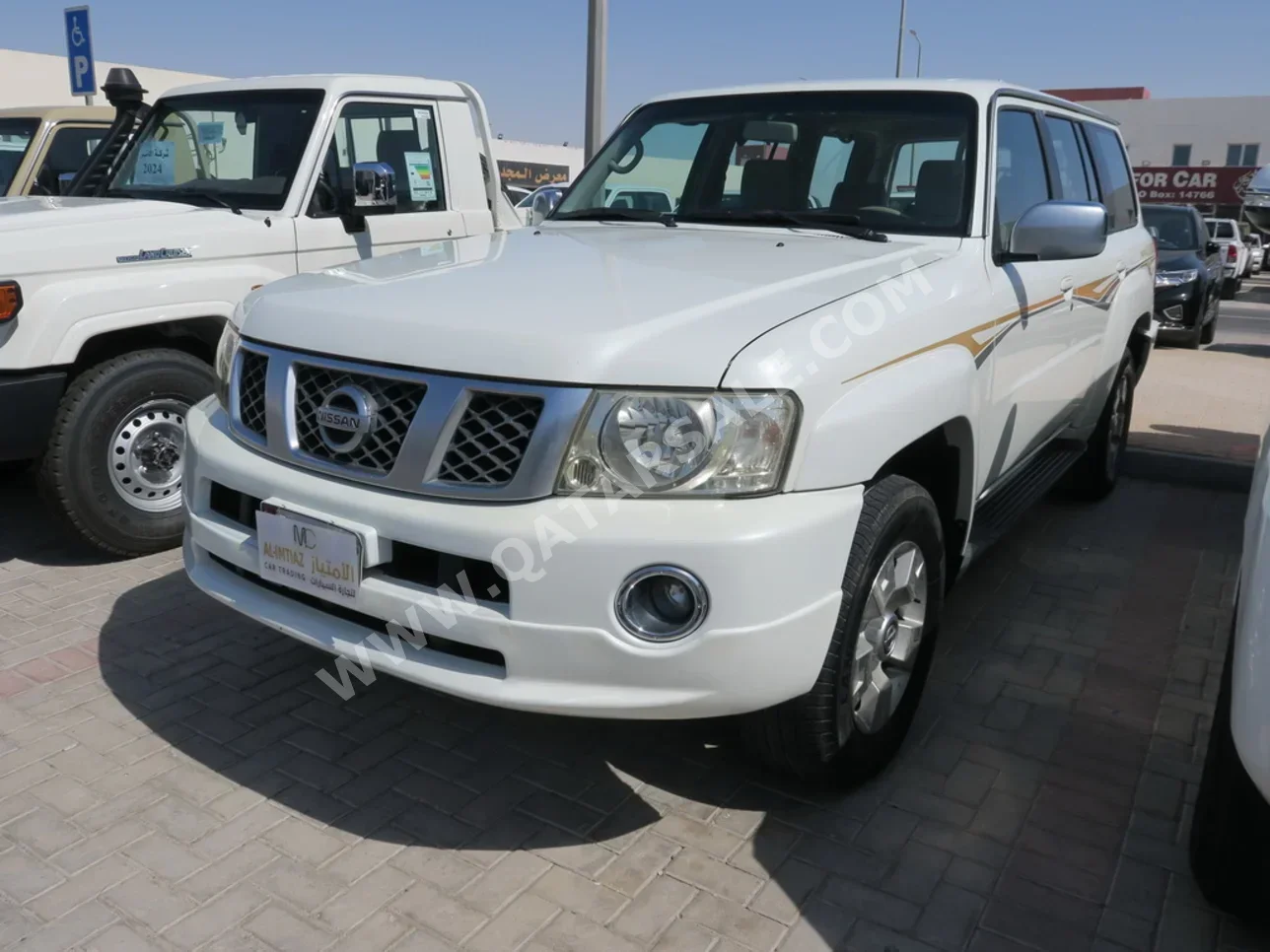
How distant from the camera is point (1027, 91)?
13.3ft

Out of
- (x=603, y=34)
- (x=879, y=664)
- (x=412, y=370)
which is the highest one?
(x=603, y=34)

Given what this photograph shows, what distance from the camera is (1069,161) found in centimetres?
454

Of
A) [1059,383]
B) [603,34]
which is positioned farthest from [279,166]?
[1059,383]

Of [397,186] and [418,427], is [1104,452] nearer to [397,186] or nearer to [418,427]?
[397,186]

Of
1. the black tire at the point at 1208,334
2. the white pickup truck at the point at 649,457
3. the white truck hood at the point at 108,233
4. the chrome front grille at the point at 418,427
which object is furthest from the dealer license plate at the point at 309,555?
the black tire at the point at 1208,334

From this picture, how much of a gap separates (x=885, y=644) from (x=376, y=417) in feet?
4.74

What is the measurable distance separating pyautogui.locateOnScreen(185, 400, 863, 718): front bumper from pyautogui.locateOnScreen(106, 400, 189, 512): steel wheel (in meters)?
2.50

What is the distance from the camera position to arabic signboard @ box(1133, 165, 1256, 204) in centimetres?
4169

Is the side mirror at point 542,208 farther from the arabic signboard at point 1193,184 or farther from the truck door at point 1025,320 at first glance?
the arabic signboard at point 1193,184

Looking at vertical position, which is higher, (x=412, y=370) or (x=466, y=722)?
(x=412, y=370)

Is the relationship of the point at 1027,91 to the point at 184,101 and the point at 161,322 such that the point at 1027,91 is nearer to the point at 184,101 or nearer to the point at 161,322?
the point at 161,322

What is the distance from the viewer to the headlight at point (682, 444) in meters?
2.29

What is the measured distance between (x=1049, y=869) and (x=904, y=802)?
→ 0.41 metres

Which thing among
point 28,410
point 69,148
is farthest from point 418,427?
point 69,148
